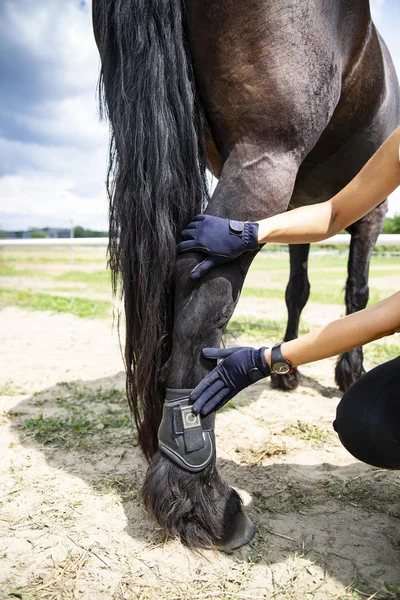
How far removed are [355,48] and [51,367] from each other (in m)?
3.11

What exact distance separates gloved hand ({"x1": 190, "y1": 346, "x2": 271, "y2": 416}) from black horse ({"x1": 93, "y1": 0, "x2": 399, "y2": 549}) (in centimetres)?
6

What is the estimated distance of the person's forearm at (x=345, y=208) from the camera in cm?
150

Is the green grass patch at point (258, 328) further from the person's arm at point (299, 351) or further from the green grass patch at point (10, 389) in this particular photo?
the person's arm at point (299, 351)

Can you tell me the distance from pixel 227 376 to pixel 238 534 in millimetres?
572

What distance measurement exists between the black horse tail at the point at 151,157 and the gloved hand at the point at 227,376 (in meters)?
0.21

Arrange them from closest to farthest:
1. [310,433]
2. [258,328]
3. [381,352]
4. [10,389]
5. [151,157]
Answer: [151,157] < [310,433] < [10,389] < [381,352] < [258,328]

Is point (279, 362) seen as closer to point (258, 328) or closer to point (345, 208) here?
point (345, 208)

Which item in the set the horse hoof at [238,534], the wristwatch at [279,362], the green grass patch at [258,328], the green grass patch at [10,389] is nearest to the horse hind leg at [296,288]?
the green grass patch at [258,328]

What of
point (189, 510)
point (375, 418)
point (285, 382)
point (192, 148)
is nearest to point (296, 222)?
point (192, 148)

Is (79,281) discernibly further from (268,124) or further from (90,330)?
(268,124)

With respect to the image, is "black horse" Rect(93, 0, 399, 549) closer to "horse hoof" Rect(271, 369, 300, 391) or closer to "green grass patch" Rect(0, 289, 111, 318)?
"horse hoof" Rect(271, 369, 300, 391)

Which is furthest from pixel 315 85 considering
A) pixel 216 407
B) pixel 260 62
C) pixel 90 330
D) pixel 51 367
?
pixel 90 330

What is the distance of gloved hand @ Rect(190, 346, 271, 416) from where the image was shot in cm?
146

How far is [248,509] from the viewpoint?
1815 mm
